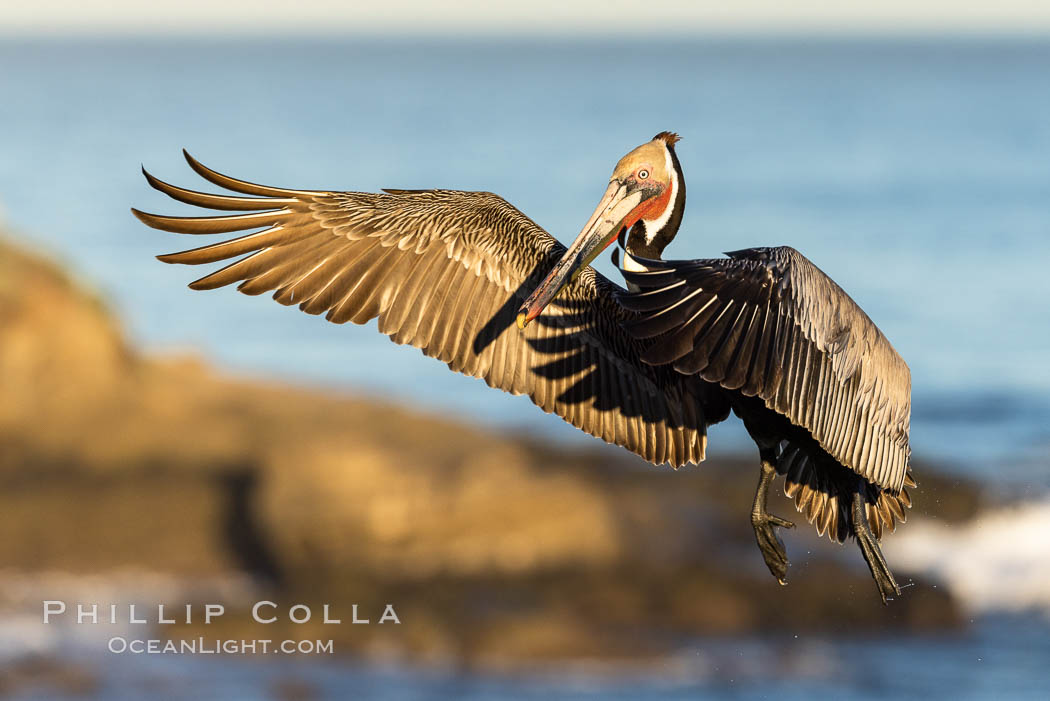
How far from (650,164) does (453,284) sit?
0.93 meters

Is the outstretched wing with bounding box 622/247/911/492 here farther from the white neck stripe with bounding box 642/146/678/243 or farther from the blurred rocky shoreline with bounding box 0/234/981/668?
the blurred rocky shoreline with bounding box 0/234/981/668

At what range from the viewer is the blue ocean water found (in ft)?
95.2

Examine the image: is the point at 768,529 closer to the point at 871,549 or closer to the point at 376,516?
the point at 871,549

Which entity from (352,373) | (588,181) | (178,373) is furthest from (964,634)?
(588,181)

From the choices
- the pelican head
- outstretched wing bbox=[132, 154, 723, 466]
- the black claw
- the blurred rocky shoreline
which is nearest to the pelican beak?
the pelican head

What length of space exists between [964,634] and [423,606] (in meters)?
5.26

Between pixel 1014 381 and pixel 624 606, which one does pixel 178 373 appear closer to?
pixel 624 606

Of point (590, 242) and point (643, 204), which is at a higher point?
point (643, 204)

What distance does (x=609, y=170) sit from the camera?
59.2m

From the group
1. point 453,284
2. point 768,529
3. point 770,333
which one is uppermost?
point 453,284

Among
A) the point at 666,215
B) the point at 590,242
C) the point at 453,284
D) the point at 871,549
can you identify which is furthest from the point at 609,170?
the point at 590,242

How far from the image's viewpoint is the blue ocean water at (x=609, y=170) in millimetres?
29016

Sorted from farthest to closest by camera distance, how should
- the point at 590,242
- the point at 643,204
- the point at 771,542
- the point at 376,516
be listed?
the point at 376,516 → the point at 771,542 → the point at 643,204 → the point at 590,242

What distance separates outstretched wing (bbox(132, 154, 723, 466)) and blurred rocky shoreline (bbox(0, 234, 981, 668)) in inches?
312
